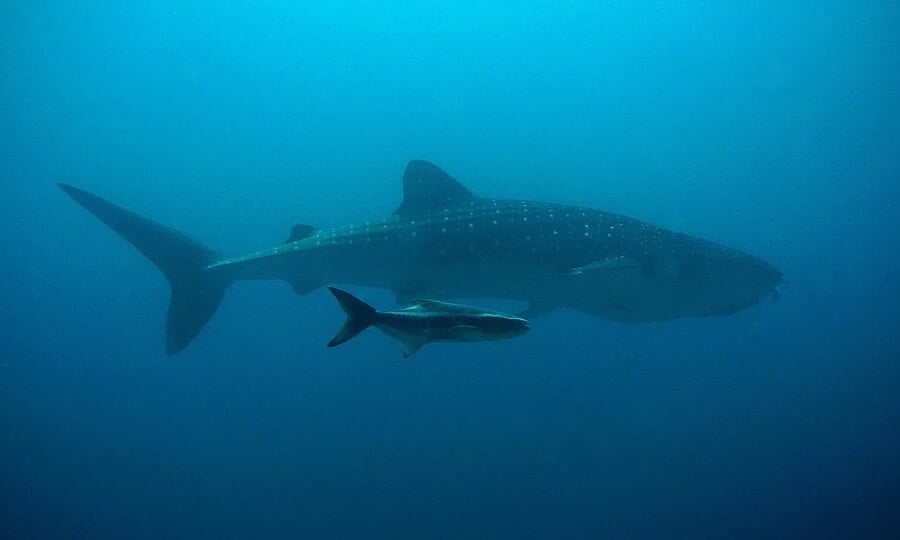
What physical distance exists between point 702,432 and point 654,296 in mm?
11433

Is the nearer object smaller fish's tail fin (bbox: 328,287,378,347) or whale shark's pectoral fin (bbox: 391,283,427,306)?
smaller fish's tail fin (bbox: 328,287,378,347)

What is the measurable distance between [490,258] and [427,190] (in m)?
Result: 1.35

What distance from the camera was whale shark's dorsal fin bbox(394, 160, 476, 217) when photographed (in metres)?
6.90

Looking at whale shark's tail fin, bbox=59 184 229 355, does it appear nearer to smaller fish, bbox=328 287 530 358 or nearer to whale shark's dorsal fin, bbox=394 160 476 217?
whale shark's dorsal fin, bbox=394 160 476 217

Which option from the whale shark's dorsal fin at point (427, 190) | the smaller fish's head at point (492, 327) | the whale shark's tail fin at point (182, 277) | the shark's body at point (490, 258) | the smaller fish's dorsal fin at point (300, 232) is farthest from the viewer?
the whale shark's tail fin at point (182, 277)

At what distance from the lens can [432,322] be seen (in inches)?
90.9

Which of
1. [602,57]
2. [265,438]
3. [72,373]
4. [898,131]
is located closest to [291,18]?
[602,57]

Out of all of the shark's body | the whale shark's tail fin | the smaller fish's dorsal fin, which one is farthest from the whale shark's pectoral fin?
the whale shark's tail fin

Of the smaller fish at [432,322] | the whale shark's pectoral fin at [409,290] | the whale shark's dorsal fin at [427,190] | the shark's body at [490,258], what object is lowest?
the smaller fish at [432,322]

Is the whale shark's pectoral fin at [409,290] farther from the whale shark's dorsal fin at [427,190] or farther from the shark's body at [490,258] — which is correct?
the whale shark's dorsal fin at [427,190]

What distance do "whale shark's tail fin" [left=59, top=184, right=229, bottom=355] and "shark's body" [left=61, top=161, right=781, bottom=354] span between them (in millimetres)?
20

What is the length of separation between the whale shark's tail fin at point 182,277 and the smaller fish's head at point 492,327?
6.21m

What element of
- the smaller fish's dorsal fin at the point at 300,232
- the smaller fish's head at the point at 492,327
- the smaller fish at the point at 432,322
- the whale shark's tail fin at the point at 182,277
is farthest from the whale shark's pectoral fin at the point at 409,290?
the smaller fish's head at the point at 492,327

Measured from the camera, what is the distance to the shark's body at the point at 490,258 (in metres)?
6.59
